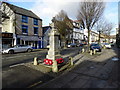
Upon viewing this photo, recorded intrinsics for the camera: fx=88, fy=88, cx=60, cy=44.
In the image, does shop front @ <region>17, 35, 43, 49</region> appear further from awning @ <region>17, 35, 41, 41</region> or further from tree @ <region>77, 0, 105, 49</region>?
tree @ <region>77, 0, 105, 49</region>

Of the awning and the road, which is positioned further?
the awning

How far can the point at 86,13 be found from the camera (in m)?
14.6

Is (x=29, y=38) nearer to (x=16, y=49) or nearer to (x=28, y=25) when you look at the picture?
(x=28, y=25)

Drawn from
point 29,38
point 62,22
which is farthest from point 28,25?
point 62,22

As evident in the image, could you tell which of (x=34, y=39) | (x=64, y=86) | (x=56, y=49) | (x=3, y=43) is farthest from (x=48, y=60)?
(x=34, y=39)

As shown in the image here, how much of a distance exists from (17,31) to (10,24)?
227cm

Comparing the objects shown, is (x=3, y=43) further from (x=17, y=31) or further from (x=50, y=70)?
(x=50, y=70)

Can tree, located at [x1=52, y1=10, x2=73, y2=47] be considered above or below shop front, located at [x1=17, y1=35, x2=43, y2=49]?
above

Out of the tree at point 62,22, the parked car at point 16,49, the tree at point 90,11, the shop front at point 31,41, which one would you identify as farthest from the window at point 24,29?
the tree at point 90,11

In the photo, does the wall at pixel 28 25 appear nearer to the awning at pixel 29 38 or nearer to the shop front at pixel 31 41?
the awning at pixel 29 38

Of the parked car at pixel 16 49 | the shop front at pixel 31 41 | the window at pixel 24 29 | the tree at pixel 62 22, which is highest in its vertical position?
the tree at pixel 62 22

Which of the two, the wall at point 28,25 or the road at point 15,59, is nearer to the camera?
the road at point 15,59

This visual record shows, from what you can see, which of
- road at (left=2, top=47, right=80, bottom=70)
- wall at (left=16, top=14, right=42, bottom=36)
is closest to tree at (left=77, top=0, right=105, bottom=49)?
road at (left=2, top=47, right=80, bottom=70)

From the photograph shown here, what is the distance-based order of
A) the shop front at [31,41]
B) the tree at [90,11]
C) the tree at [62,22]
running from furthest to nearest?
the tree at [62,22] < the shop front at [31,41] < the tree at [90,11]
